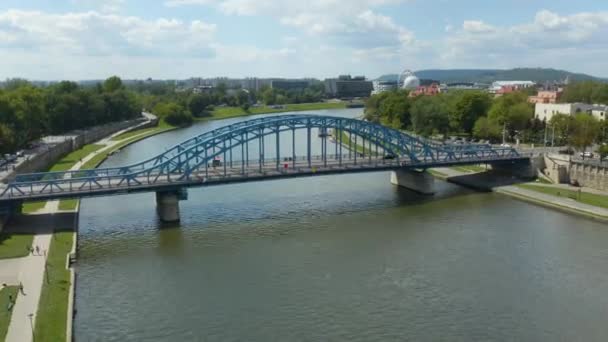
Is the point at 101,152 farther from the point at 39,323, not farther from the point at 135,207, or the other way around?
the point at 39,323

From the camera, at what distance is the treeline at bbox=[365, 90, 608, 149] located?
230ft

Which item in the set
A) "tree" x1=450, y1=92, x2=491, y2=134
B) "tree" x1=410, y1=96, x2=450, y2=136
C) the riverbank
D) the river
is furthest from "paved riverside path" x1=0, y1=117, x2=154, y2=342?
"tree" x1=450, y1=92, x2=491, y2=134

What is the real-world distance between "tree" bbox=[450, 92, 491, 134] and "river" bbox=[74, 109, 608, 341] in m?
36.4

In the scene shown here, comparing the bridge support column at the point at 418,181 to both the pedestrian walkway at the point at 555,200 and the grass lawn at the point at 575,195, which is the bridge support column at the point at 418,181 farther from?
the grass lawn at the point at 575,195

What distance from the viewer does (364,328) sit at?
25453mm

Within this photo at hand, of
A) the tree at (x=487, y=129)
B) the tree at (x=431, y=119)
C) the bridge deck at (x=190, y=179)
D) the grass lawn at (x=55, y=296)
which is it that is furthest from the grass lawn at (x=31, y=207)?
the tree at (x=431, y=119)

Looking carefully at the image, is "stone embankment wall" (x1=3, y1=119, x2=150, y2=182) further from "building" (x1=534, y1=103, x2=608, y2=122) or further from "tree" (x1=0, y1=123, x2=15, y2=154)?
"building" (x1=534, y1=103, x2=608, y2=122)

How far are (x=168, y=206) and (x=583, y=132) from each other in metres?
45.2

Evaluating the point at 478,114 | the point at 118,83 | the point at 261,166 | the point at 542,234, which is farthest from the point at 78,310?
the point at 118,83

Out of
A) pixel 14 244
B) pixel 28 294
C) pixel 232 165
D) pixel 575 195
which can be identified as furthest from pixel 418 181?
pixel 28 294

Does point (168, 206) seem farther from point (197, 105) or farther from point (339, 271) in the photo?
point (197, 105)

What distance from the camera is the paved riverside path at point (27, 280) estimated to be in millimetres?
23062

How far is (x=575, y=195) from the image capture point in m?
49.7

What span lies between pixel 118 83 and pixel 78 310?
117382 millimetres
